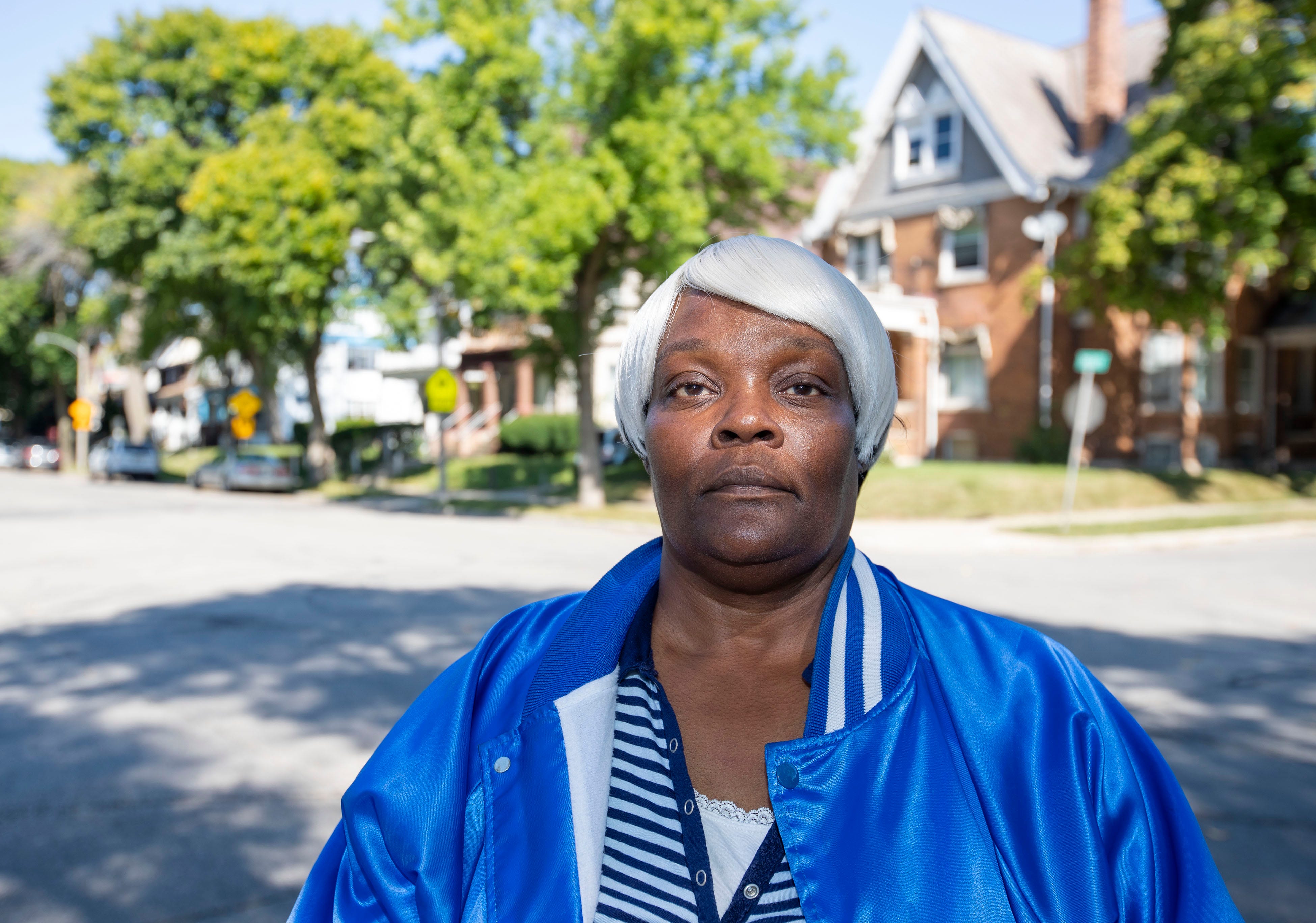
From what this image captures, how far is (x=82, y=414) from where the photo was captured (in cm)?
4497

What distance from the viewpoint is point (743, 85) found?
1809 centimetres

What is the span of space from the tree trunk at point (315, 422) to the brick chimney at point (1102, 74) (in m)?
20.9

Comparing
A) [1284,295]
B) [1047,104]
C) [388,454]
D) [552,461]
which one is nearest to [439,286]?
[552,461]

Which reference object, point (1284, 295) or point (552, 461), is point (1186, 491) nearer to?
point (1284, 295)

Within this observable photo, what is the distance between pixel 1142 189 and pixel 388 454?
2198 cm

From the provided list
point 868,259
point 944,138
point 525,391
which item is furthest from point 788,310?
point 525,391

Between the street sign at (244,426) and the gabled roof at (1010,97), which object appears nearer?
the gabled roof at (1010,97)

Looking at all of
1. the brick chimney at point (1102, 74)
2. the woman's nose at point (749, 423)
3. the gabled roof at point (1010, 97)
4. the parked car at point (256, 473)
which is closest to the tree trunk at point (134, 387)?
the parked car at point (256, 473)

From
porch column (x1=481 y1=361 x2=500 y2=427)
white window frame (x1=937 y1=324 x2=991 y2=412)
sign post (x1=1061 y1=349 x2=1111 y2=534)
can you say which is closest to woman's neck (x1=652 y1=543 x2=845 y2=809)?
sign post (x1=1061 y1=349 x2=1111 y2=534)

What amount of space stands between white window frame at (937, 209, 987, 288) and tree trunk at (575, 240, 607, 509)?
33.7ft

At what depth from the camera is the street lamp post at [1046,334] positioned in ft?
77.9

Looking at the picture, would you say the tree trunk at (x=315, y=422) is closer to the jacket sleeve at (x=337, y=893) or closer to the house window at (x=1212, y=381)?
the house window at (x=1212, y=381)

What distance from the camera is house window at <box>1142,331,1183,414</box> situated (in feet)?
78.1

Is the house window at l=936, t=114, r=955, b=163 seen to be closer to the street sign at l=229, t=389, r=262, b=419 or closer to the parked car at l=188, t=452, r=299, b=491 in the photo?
the parked car at l=188, t=452, r=299, b=491
